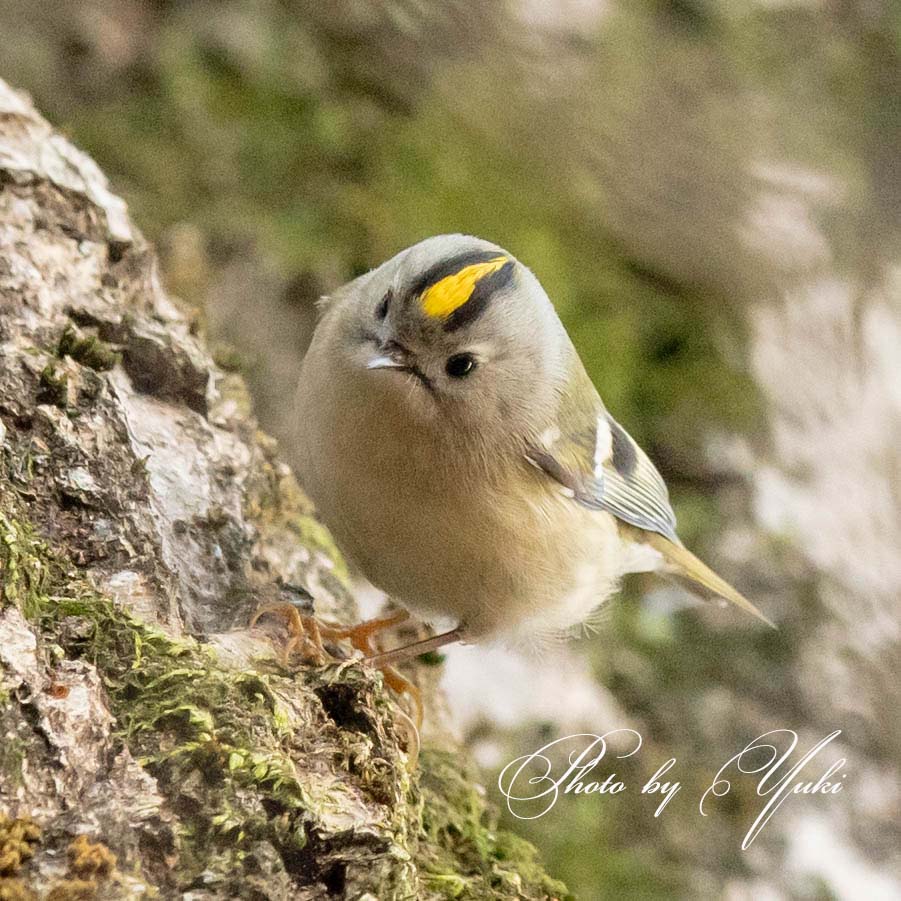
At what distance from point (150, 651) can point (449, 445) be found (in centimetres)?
93

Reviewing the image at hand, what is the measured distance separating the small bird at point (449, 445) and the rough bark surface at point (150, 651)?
0.30 metres

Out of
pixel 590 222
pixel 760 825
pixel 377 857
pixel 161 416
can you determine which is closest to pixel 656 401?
pixel 590 222

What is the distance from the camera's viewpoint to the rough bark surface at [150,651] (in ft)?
5.51

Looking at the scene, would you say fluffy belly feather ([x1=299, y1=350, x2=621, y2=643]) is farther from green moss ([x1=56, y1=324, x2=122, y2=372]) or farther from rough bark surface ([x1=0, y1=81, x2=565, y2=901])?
green moss ([x1=56, y1=324, x2=122, y2=372])

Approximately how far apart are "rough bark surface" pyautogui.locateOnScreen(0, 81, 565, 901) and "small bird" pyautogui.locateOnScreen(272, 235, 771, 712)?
0.98 feet

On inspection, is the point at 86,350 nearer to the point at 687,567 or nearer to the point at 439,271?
the point at 439,271

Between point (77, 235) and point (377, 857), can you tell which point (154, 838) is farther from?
point (77, 235)

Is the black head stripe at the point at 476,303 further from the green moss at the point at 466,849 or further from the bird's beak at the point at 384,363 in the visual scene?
the green moss at the point at 466,849

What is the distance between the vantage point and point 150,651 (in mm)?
1939

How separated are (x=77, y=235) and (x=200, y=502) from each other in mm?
813

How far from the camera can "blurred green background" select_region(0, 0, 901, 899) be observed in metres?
4.88

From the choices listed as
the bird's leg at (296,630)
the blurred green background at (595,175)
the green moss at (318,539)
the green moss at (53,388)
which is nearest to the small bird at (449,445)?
the bird's leg at (296,630)
